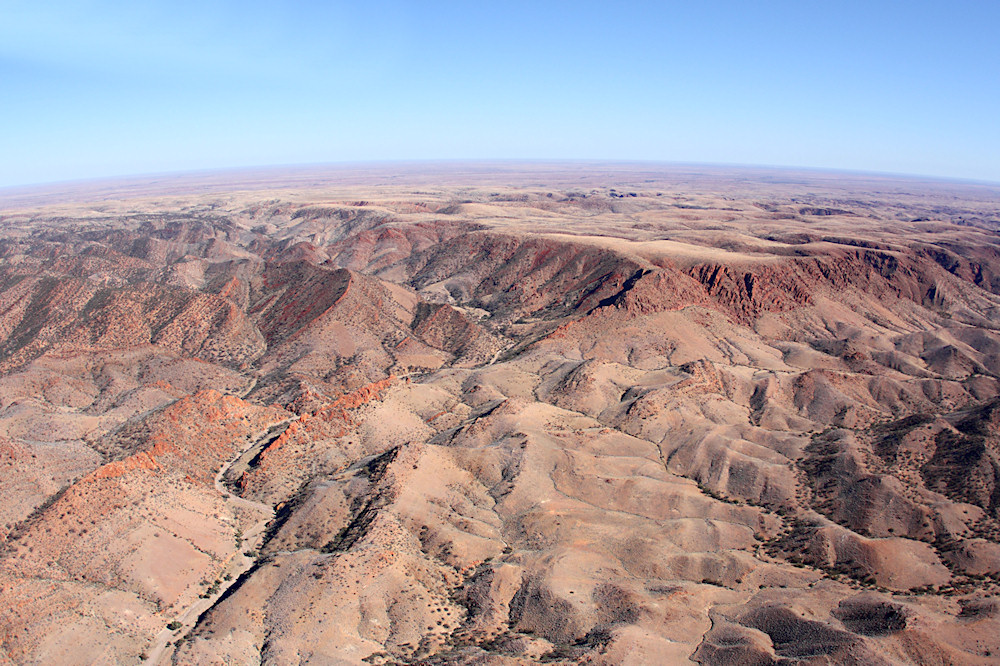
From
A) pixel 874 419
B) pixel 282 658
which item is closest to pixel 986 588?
pixel 874 419

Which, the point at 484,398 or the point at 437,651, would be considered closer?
the point at 437,651

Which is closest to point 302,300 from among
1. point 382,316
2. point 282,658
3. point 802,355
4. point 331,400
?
point 382,316

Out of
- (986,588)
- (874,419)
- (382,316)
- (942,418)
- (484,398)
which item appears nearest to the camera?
(986,588)

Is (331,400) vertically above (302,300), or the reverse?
(302,300)

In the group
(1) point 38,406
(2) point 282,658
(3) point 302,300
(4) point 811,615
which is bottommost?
(2) point 282,658

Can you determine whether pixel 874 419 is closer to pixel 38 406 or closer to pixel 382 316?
pixel 382 316

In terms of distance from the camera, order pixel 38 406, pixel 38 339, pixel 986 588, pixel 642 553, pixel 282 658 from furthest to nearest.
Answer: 1. pixel 38 339
2. pixel 38 406
3. pixel 642 553
4. pixel 986 588
5. pixel 282 658
